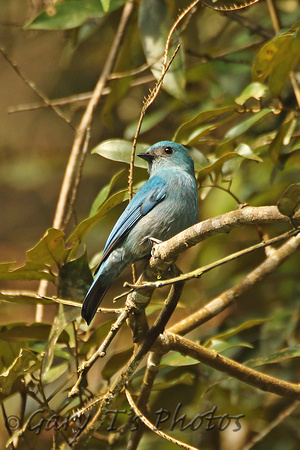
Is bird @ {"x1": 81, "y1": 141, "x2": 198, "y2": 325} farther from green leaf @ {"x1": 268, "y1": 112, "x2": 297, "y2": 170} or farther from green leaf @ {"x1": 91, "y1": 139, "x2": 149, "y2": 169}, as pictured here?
green leaf @ {"x1": 268, "y1": 112, "x2": 297, "y2": 170}

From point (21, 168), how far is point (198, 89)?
276 cm

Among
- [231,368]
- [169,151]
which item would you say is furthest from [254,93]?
[231,368]

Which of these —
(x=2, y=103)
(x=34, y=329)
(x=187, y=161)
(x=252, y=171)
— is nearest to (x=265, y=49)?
(x=187, y=161)

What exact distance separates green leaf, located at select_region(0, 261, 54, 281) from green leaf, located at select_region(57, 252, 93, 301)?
12cm

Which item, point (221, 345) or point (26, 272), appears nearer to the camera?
point (26, 272)

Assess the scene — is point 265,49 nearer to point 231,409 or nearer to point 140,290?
point 140,290

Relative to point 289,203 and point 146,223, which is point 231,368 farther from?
point 289,203

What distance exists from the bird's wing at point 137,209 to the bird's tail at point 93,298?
11cm

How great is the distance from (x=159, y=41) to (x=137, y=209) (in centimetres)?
128

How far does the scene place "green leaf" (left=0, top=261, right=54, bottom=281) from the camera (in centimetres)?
298

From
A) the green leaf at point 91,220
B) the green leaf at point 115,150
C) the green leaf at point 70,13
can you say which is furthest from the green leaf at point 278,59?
the green leaf at point 70,13

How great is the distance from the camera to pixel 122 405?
3.35 metres

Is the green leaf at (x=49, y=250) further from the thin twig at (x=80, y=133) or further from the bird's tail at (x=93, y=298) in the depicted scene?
the thin twig at (x=80, y=133)

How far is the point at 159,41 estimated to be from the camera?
3.93 metres
